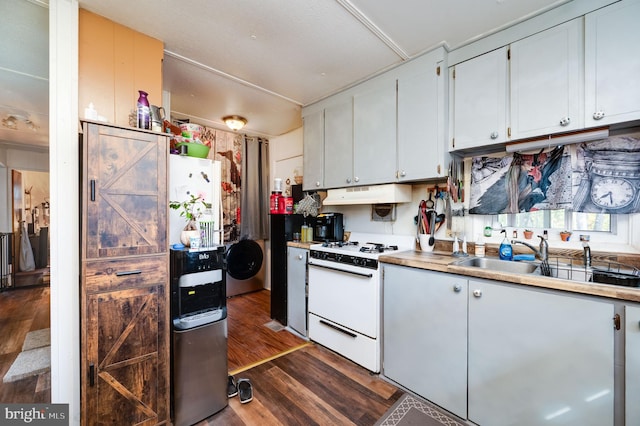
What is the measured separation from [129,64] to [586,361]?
3282 mm

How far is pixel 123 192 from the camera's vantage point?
4.77 ft

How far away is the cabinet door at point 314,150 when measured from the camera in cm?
294

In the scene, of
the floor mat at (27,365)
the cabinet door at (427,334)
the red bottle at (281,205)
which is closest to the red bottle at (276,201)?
the red bottle at (281,205)

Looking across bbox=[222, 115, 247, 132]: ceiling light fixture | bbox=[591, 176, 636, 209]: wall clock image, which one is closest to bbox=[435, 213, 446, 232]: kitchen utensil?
bbox=[591, 176, 636, 209]: wall clock image

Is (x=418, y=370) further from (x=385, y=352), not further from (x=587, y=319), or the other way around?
(x=587, y=319)

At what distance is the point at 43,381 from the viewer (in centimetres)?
168

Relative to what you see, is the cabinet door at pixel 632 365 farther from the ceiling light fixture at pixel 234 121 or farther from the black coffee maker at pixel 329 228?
the ceiling light fixture at pixel 234 121

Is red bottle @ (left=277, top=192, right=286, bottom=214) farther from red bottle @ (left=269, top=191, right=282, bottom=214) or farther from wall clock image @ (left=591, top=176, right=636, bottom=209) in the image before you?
wall clock image @ (left=591, top=176, right=636, bottom=209)

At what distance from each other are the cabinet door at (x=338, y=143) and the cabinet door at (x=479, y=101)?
0.97 m

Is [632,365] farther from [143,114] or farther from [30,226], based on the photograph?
[30,226]

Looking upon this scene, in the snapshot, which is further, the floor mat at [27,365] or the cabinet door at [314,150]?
the cabinet door at [314,150]

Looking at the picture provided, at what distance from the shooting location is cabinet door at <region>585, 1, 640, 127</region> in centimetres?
140

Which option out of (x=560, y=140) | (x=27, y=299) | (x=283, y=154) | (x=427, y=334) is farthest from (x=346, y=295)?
(x=283, y=154)

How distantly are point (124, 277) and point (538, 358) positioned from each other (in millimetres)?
2375
